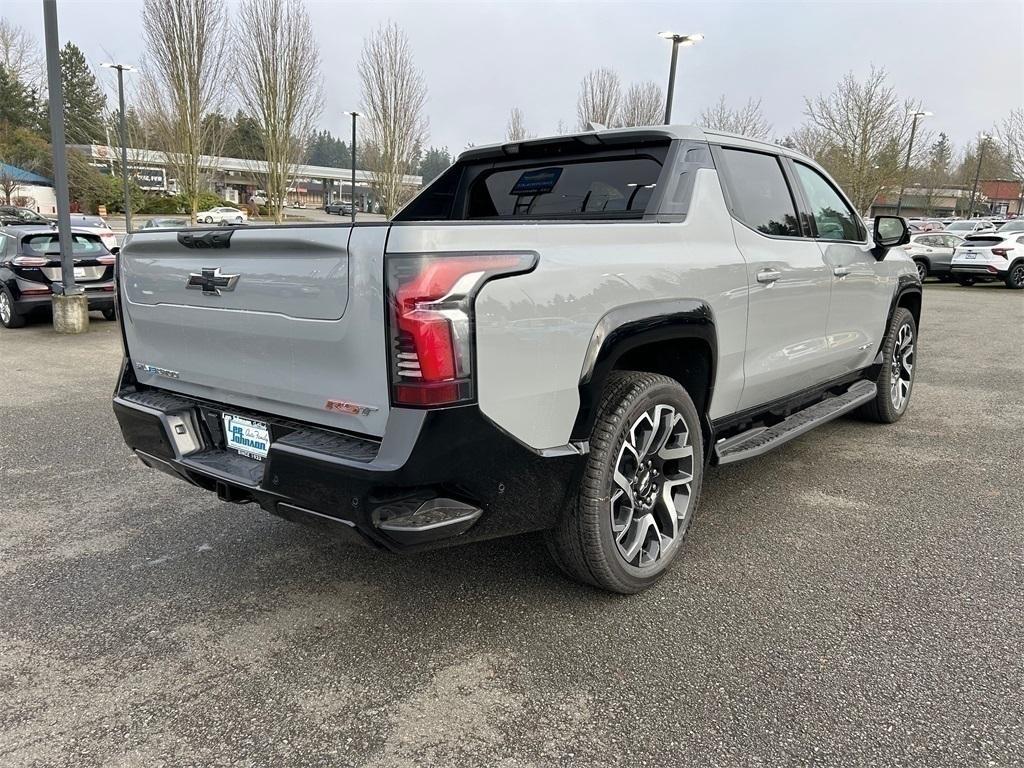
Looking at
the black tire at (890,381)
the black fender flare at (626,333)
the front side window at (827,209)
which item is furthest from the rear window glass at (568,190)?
the black tire at (890,381)

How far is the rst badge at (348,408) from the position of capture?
7.68 ft

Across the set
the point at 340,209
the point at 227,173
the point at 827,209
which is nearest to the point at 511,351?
the point at 827,209

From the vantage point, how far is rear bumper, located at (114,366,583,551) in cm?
223

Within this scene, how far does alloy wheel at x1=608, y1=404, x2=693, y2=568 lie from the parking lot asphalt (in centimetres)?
22

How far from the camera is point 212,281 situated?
2.72m

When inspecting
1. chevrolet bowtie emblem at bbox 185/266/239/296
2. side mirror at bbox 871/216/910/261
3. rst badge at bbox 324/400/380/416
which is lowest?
rst badge at bbox 324/400/380/416

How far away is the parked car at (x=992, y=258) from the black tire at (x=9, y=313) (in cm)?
2029

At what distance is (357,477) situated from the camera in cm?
225

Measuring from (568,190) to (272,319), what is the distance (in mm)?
1896

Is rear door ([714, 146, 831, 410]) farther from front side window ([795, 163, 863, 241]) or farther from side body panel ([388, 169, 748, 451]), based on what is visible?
side body panel ([388, 169, 748, 451])

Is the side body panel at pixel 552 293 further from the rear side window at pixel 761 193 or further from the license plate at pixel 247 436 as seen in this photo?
the license plate at pixel 247 436

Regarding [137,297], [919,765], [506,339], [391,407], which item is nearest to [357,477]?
[391,407]

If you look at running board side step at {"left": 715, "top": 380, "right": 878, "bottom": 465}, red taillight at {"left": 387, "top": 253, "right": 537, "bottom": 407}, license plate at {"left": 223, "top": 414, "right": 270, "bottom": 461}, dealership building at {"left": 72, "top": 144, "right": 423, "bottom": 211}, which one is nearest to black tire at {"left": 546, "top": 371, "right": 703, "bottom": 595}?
running board side step at {"left": 715, "top": 380, "right": 878, "bottom": 465}

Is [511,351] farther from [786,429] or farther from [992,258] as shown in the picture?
[992,258]
